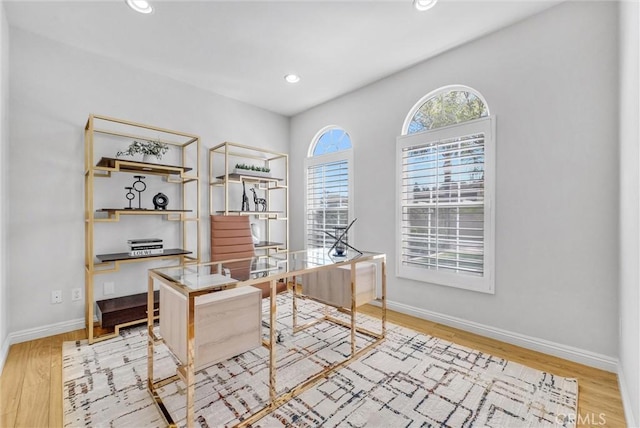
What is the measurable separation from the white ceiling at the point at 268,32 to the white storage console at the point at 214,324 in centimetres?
213

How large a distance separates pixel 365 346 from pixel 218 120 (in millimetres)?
3225

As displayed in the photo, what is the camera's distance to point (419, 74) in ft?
9.88

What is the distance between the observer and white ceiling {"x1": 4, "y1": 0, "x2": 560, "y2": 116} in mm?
2172

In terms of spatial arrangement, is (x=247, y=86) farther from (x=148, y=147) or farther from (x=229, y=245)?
(x=229, y=245)

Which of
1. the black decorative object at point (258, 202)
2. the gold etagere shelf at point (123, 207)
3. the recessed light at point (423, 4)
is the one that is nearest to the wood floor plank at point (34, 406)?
the gold etagere shelf at point (123, 207)

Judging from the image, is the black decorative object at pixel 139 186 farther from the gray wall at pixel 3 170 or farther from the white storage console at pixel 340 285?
the white storage console at pixel 340 285

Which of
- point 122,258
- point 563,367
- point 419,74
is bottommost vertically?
point 563,367

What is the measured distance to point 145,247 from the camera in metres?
2.83

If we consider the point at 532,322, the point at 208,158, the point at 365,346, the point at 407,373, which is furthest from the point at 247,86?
the point at 532,322

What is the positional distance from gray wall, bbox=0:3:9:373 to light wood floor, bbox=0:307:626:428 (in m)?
0.19

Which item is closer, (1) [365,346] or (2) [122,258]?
(1) [365,346]

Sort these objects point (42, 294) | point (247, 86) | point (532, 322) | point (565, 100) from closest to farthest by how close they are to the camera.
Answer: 1. point (565, 100)
2. point (532, 322)
3. point (42, 294)
4. point (247, 86)

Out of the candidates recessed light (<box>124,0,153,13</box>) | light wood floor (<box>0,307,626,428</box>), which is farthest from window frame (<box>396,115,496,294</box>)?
recessed light (<box>124,0,153,13</box>)

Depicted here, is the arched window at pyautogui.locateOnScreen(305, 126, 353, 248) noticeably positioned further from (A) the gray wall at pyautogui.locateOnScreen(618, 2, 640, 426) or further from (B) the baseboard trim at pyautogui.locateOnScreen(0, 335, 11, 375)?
(B) the baseboard trim at pyautogui.locateOnScreen(0, 335, 11, 375)
